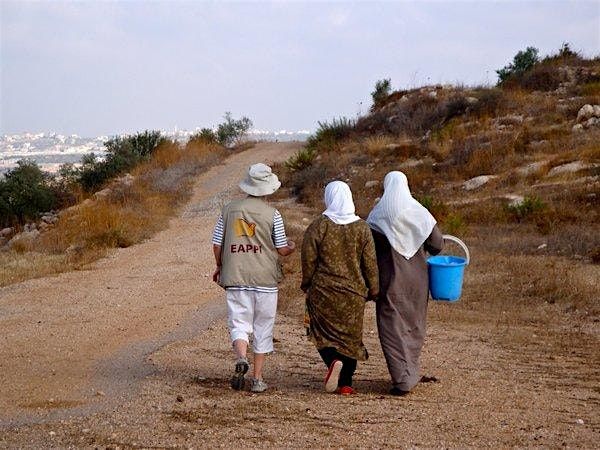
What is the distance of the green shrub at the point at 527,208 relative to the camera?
42.5 ft

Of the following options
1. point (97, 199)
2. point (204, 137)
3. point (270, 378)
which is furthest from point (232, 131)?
point (270, 378)

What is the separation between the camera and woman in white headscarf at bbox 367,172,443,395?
5277mm

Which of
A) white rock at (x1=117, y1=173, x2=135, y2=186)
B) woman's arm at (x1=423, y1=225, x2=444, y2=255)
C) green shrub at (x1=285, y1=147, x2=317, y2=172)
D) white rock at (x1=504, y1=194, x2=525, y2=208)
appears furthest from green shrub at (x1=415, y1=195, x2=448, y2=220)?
white rock at (x1=117, y1=173, x2=135, y2=186)

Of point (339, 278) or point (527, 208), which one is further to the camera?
point (527, 208)

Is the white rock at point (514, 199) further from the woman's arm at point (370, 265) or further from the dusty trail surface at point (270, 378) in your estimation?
the woman's arm at point (370, 265)

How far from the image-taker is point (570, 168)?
1609cm

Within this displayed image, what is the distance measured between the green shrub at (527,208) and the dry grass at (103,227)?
664cm

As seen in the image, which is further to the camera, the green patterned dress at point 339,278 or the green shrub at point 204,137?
the green shrub at point 204,137

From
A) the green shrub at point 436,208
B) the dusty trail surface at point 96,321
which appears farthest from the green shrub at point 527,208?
the dusty trail surface at point 96,321

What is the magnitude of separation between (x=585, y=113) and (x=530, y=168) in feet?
14.9

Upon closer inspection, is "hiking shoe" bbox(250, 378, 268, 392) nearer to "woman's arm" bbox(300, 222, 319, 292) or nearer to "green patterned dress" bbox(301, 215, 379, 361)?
"green patterned dress" bbox(301, 215, 379, 361)

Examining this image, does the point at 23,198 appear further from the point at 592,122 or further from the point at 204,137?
the point at 592,122

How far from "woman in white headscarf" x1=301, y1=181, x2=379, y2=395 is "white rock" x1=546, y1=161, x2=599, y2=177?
1182cm

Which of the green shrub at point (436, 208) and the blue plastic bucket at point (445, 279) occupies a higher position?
the blue plastic bucket at point (445, 279)
